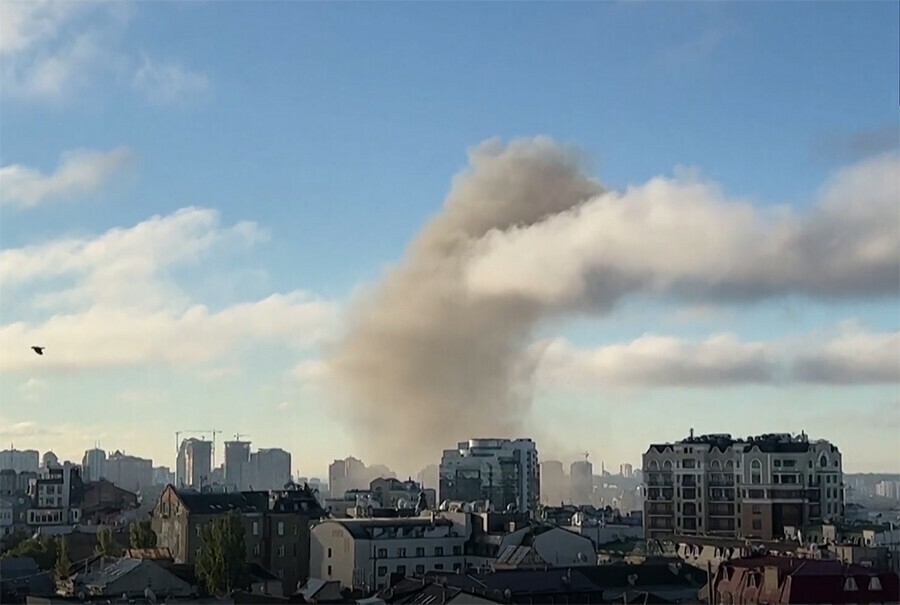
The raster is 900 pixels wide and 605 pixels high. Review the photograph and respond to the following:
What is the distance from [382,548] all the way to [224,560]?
859 cm

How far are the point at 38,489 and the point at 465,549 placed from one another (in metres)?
56.2

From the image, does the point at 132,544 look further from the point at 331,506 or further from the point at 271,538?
the point at 331,506

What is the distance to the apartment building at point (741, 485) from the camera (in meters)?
80.3

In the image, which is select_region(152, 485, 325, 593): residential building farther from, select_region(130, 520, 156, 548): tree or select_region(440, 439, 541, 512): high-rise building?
select_region(440, 439, 541, 512): high-rise building

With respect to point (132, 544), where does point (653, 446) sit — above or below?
above

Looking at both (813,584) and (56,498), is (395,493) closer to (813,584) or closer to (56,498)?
(56,498)

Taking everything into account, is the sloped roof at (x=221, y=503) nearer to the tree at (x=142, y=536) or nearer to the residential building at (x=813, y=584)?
the tree at (x=142, y=536)

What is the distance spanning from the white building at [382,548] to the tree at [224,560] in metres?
4.76

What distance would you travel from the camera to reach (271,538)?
6588 cm

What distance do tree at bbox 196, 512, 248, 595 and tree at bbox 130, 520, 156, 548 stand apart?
6.39 metres

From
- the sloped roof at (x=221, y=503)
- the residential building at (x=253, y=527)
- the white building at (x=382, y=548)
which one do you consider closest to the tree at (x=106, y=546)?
the residential building at (x=253, y=527)

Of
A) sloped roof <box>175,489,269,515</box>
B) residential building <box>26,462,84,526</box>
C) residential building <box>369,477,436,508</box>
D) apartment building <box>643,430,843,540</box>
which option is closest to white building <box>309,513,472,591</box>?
sloped roof <box>175,489,269,515</box>

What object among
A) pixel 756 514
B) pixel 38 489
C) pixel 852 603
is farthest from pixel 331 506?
pixel 852 603

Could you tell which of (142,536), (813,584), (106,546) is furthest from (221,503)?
(813,584)
